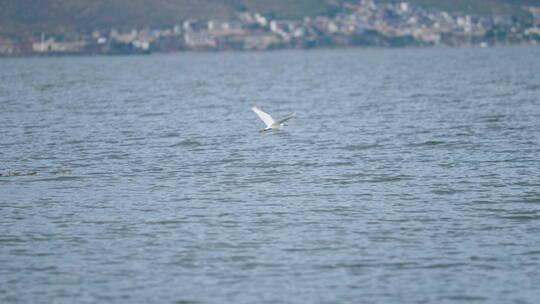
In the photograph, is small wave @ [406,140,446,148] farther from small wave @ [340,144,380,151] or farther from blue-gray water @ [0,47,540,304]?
small wave @ [340,144,380,151]

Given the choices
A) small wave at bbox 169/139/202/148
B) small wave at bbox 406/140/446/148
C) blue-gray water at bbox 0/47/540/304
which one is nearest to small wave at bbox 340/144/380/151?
blue-gray water at bbox 0/47/540/304

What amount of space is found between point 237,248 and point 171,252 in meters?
1.42

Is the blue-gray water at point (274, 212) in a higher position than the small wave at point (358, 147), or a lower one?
higher

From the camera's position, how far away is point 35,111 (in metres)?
55.8

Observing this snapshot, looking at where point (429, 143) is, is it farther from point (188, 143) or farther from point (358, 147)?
point (188, 143)

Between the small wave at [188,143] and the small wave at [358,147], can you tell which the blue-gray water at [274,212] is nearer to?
the small wave at [188,143]

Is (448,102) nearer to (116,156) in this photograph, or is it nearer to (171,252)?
(116,156)

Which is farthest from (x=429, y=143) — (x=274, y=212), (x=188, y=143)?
(x=274, y=212)

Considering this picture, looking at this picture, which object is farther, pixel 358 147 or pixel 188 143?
pixel 188 143

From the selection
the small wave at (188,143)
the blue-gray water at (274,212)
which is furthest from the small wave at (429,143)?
the small wave at (188,143)

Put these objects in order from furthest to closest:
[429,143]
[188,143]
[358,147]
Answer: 1. [188,143]
2. [429,143]
3. [358,147]

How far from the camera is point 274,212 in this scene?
21.6m

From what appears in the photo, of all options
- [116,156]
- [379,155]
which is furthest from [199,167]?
[379,155]

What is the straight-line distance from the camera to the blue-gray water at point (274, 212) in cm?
1595
